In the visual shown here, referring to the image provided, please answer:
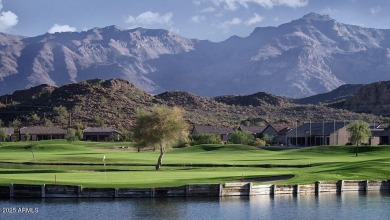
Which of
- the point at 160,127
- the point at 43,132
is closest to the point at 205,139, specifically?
the point at 43,132

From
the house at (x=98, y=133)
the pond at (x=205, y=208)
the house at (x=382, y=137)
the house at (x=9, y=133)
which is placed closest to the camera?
the pond at (x=205, y=208)

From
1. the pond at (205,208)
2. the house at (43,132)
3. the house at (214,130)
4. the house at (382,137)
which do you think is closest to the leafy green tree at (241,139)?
the house at (382,137)

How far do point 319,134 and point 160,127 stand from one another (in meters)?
70.0

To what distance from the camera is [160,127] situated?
7769cm

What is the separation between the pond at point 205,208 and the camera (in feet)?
145

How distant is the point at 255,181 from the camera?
59.4 metres

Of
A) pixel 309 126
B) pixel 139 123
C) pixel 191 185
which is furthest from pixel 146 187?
pixel 309 126

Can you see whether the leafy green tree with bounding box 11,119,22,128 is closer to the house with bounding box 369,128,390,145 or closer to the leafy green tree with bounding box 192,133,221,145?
the leafy green tree with bounding box 192,133,221,145

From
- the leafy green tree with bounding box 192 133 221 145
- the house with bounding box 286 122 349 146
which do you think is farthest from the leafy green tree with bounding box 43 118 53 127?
the house with bounding box 286 122 349 146

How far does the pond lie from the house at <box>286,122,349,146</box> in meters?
84.8

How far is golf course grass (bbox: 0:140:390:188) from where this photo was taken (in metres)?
58.0

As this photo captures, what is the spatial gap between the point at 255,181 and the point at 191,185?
910cm

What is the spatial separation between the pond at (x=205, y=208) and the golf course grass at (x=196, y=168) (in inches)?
176

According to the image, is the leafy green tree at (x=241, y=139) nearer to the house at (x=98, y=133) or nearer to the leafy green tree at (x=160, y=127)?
the house at (x=98, y=133)
